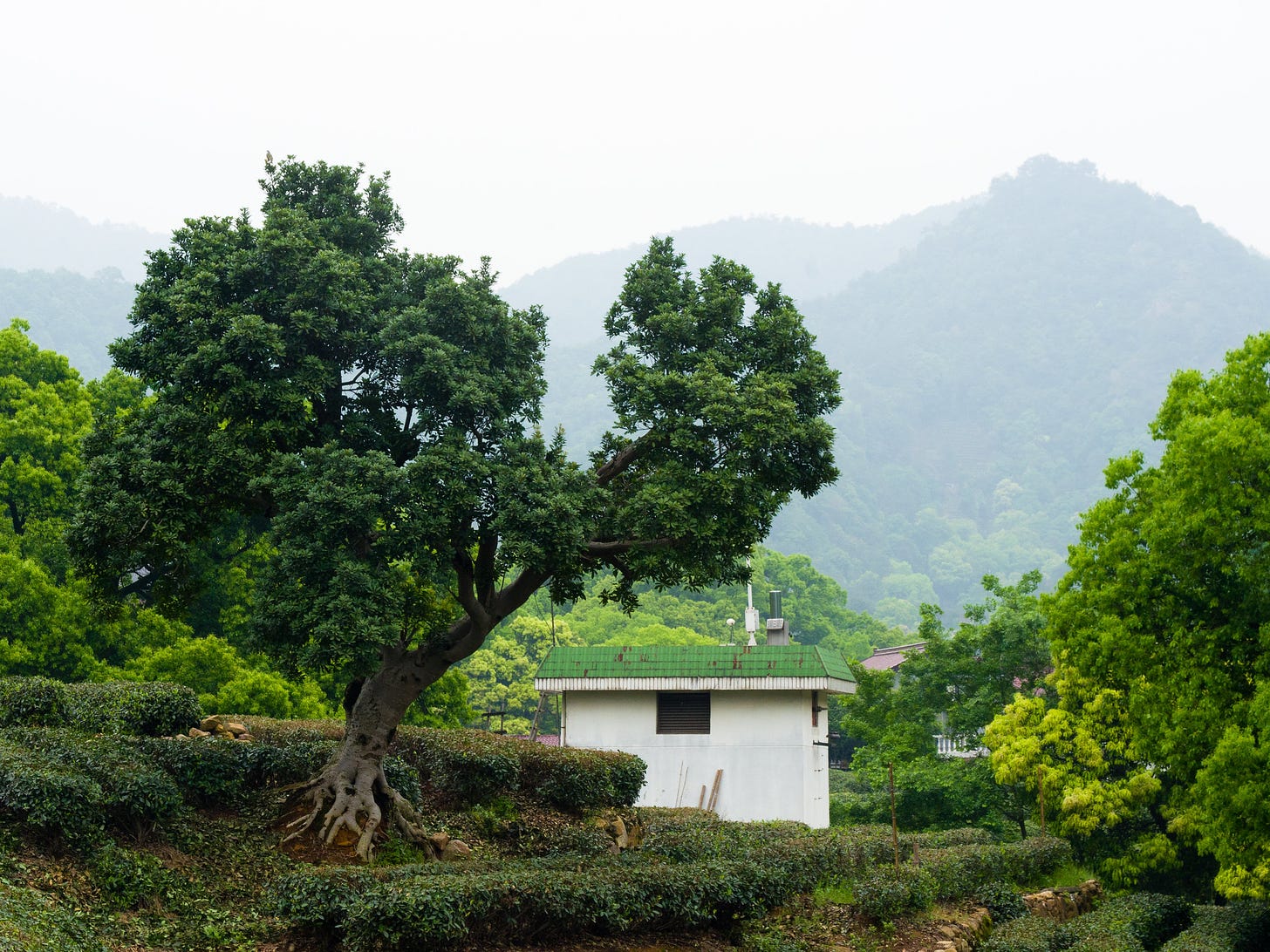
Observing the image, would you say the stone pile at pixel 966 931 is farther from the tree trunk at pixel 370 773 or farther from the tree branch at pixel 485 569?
the tree branch at pixel 485 569

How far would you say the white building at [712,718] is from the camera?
88.7 ft

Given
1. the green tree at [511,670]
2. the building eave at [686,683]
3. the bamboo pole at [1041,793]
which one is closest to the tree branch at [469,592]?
the building eave at [686,683]

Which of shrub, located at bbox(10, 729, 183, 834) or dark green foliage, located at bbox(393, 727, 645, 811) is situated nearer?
shrub, located at bbox(10, 729, 183, 834)

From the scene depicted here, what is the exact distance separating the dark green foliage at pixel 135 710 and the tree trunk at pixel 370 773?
2261 millimetres

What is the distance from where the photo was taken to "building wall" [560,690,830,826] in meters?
27.1

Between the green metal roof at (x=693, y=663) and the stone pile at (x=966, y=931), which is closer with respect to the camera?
the stone pile at (x=966, y=931)

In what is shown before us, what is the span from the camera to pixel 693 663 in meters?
27.4

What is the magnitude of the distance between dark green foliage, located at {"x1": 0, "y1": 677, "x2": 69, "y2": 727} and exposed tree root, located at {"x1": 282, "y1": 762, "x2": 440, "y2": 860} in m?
3.69

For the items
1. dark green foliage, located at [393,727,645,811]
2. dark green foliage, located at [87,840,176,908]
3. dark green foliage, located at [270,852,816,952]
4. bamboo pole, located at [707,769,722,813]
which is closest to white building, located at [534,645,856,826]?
bamboo pole, located at [707,769,722,813]

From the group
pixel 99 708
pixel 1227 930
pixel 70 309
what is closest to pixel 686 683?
pixel 1227 930

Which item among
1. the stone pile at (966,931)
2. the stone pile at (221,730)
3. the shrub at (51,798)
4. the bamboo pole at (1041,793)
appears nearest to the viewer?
the shrub at (51,798)

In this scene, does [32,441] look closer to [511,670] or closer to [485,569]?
[485,569]

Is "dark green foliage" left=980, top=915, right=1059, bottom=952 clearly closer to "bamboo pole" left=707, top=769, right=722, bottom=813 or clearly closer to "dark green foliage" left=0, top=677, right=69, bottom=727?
"bamboo pole" left=707, top=769, right=722, bottom=813

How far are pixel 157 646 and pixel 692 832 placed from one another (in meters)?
14.7
